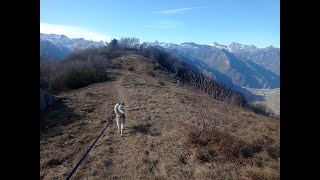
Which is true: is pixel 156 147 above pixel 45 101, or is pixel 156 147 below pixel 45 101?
below

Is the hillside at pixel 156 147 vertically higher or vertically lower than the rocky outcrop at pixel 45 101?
lower

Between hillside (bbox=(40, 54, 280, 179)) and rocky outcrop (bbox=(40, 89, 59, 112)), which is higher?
rocky outcrop (bbox=(40, 89, 59, 112))

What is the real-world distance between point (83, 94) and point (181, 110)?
8584 millimetres

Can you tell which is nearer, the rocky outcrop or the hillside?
the hillside

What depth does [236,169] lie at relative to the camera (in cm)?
834

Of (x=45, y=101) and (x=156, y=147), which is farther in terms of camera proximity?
(x=45, y=101)

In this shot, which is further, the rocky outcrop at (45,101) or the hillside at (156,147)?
the rocky outcrop at (45,101)

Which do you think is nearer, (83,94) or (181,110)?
(181,110)

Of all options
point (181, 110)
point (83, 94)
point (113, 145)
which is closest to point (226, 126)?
point (181, 110)
